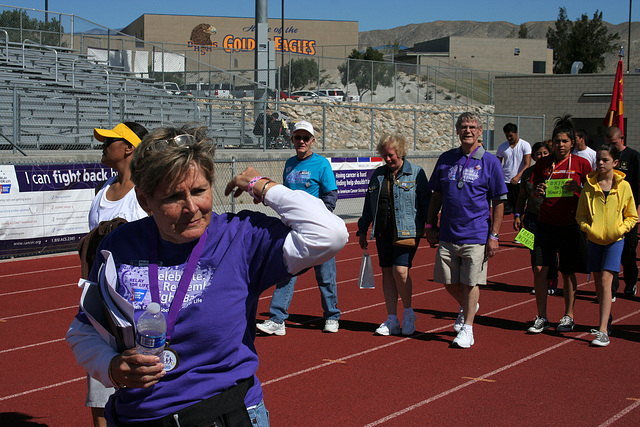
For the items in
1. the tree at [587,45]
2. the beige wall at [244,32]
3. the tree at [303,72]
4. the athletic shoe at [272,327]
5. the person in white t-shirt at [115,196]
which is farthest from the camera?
the tree at [587,45]

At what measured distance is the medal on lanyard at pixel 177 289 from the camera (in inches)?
80.1

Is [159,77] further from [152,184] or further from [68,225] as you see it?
[152,184]

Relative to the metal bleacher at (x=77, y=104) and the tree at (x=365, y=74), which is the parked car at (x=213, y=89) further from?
the tree at (x=365, y=74)

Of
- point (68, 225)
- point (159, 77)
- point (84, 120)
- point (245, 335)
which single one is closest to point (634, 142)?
point (159, 77)

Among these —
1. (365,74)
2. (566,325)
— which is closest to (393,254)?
(566,325)

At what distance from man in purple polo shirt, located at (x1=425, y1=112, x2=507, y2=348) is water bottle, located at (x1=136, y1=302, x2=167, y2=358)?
480cm

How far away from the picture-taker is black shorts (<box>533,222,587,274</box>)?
677 centimetres

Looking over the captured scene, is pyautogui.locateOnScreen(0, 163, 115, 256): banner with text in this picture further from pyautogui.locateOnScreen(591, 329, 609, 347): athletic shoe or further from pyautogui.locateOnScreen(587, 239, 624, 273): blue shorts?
pyautogui.locateOnScreen(591, 329, 609, 347): athletic shoe

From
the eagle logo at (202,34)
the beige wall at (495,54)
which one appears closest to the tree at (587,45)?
the beige wall at (495,54)

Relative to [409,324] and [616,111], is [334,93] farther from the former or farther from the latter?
[409,324]

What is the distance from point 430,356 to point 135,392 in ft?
14.9

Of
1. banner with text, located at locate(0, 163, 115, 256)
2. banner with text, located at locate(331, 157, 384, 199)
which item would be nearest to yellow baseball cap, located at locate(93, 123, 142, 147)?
banner with text, located at locate(0, 163, 115, 256)

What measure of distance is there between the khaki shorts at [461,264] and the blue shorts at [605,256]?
1.09 m

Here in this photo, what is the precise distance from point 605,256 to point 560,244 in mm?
469
